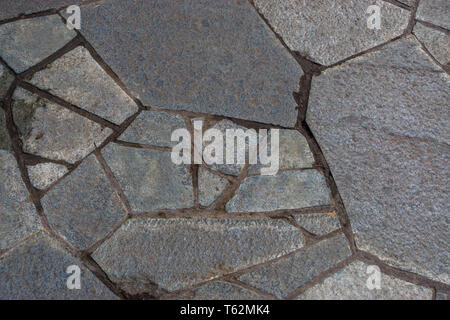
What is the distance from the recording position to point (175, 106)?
1.74 meters

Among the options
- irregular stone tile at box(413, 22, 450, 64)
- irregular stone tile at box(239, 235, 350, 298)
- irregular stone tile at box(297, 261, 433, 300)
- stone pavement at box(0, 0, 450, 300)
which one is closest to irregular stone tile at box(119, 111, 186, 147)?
stone pavement at box(0, 0, 450, 300)

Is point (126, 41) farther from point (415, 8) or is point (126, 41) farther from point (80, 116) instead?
point (415, 8)

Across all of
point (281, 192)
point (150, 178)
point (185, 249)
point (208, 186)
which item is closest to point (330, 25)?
point (281, 192)

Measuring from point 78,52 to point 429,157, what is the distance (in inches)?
57.6

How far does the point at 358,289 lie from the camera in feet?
4.96

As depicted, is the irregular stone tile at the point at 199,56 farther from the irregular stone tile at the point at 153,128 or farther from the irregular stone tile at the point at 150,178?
the irregular stone tile at the point at 150,178

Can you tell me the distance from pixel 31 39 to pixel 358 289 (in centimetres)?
161

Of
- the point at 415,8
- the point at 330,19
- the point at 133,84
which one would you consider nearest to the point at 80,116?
the point at 133,84

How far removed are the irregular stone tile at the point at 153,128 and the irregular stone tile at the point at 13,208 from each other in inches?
15.8

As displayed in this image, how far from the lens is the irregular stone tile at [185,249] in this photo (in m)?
1.51

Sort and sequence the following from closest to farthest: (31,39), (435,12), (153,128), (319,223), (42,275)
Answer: (42,275) < (319,223) < (153,128) < (31,39) < (435,12)

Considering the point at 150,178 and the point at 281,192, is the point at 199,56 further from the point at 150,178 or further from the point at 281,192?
the point at 281,192

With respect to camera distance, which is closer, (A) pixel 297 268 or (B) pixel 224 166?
(A) pixel 297 268

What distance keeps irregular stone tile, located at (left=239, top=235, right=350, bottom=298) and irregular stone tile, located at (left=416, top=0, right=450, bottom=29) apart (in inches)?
43.1
